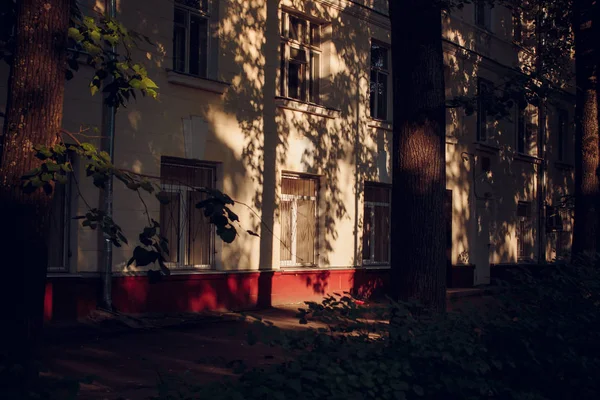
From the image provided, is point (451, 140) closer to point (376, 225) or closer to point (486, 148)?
point (486, 148)

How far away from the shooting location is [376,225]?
Answer: 18.6m

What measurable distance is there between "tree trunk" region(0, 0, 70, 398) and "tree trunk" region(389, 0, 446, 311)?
3.82 metres

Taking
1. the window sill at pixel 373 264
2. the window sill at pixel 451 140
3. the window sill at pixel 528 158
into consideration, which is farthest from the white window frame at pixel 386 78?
the window sill at pixel 528 158

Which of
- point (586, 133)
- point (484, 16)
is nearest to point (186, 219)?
point (586, 133)

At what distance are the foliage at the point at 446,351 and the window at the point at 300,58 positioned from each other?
10187 millimetres

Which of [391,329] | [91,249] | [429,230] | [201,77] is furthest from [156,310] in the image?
[391,329]

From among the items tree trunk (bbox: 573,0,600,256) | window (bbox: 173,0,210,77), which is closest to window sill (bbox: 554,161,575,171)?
tree trunk (bbox: 573,0,600,256)

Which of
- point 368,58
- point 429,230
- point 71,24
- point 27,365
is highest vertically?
point 368,58

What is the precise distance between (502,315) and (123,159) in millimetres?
8095

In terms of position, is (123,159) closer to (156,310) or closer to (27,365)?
(156,310)

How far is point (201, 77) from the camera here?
13828 mm

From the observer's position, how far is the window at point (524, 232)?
2523 cm

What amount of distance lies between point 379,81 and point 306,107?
11.3 feet

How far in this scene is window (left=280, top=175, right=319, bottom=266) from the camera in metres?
16.0
